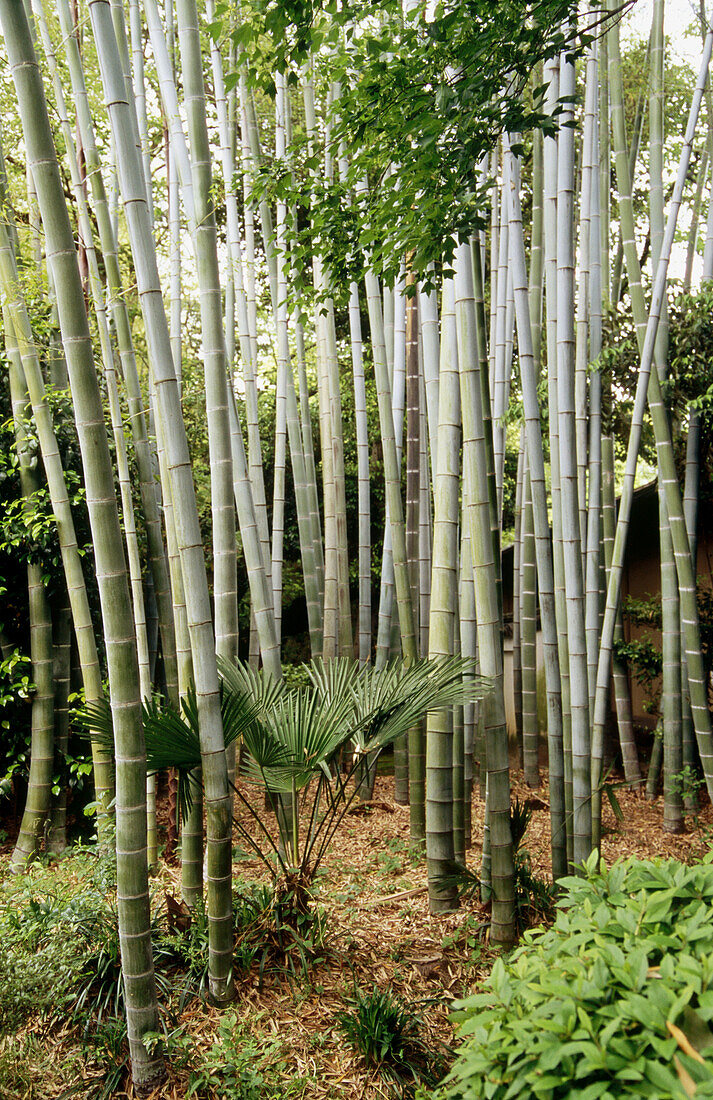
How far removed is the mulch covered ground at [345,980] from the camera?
210 centimetres

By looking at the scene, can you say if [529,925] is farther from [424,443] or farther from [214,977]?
[424,443]

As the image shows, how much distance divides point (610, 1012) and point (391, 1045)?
4.72 ft

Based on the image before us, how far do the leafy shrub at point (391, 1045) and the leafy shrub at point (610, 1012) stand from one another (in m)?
1.14

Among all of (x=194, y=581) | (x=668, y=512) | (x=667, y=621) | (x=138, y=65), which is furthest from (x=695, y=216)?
(x=194, y=581)

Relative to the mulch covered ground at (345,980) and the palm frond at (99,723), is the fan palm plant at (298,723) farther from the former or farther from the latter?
the mulch covered ground at (345,980)

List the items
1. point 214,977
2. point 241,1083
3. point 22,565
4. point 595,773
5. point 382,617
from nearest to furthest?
point 241,1083
point 214,977
point 595,773
point 22,565
point 382,617

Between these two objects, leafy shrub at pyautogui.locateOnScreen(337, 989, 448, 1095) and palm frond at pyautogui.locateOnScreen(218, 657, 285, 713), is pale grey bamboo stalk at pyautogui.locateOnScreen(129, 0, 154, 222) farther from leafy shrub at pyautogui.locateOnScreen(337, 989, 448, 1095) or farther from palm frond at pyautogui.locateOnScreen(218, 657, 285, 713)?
leafy shrub at pyautogui.locateOnScreen(337, 989, 448, 1095)

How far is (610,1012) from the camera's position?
1006mm

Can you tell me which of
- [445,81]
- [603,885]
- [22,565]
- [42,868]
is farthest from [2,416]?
[603,885]

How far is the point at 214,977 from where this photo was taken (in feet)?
7.39

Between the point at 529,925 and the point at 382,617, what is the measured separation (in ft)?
7.76

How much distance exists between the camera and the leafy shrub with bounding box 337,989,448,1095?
84.4 inches

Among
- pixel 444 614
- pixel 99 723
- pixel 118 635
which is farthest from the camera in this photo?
pixel 444 614

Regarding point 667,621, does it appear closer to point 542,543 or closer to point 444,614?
point 542,543
